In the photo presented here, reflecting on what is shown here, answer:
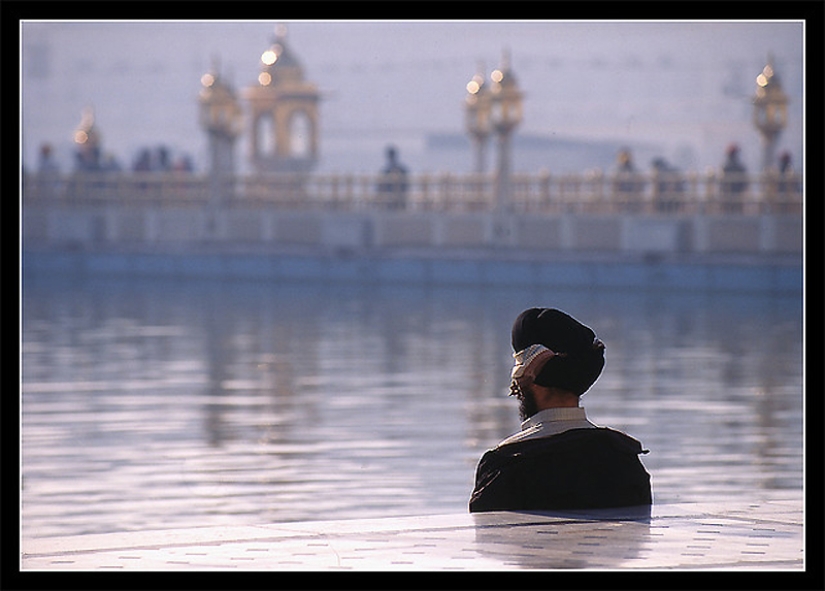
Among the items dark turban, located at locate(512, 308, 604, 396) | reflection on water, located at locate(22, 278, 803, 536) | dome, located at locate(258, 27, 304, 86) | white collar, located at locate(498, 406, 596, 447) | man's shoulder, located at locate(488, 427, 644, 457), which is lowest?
reflection on water, located at locate(22, 278, 803, 536)

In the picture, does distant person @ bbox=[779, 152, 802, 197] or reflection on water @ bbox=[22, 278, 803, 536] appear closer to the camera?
reflection on water @ bbox=[22, 278, 803, 536]

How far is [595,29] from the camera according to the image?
338ft

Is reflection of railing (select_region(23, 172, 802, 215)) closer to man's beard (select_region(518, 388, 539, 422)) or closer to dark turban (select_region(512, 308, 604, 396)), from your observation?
man's beard (select_region(518, 388, 539, 422))

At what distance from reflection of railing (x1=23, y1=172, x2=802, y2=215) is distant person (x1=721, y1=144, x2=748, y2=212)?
1cm

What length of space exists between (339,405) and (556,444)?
A: 30.3 feet

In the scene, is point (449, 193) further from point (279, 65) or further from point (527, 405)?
point (527, 405)

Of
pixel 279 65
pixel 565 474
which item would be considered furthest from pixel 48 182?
pixel 565 474

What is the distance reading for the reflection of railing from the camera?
107 ft

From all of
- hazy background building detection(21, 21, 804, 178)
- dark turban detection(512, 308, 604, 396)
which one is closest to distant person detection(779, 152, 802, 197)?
dark turban detection(512, 308, 604, 396)

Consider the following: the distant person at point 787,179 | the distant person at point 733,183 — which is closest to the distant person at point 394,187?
the distant person at point 733,183

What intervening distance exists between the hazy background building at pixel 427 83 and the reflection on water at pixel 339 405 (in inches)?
2170
